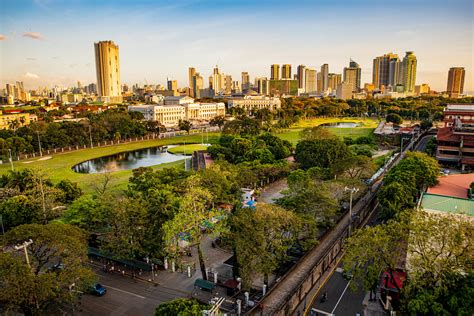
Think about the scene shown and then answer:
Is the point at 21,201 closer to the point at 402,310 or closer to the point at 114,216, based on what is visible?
the point at 114,216

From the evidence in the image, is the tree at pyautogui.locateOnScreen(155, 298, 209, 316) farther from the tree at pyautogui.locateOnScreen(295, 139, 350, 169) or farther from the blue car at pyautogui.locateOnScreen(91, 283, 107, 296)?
the tree at pyautogui.locateOnScreen(295, 139, 350, 169)

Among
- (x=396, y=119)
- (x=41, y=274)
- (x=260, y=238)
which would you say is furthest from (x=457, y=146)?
(x=41, y=274)

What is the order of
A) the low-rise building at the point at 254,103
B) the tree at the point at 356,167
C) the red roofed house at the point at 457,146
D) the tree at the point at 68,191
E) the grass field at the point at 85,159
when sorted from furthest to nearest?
the low-rise building at the point at 254,103
the red roofed house at the point at 457,146
the grass field at the point at 85,159
the tree at the point at 356,167
the tree at the point at 68,191

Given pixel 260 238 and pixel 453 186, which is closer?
pixel 260 238

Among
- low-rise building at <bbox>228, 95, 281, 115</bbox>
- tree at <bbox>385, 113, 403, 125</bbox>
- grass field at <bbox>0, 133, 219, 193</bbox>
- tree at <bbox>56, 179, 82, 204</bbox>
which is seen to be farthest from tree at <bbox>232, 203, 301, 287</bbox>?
low-rise building at <bbox>228, 95, 281, 115</bbox>

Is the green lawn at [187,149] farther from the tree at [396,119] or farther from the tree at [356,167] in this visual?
the tree at [396,119]

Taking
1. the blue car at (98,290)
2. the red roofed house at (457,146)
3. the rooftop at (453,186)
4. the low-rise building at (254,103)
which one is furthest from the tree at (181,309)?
the low-rise building at (254,103)

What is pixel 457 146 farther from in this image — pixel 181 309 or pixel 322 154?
pixel 181 309
